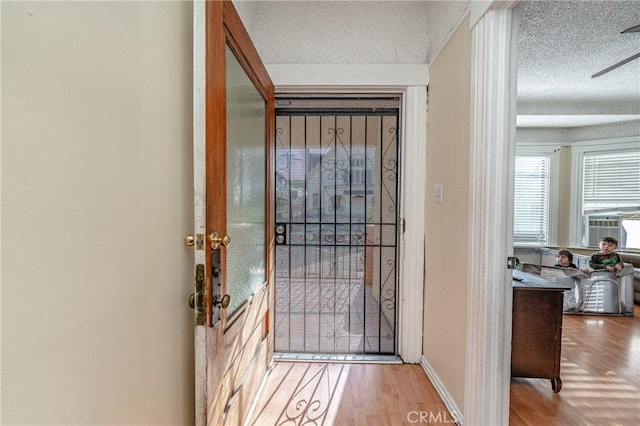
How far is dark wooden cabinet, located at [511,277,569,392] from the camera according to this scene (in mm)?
2076

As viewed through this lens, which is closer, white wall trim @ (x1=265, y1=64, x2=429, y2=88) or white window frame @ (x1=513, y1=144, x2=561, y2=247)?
white wall trim @ (x1=265, y1=64, x2=429, y2=88)

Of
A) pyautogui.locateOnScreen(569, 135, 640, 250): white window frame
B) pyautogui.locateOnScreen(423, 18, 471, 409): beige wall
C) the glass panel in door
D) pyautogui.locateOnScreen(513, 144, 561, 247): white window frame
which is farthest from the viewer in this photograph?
pyautogui.locateOnScreen(513, 144, 561, 247): white window frame

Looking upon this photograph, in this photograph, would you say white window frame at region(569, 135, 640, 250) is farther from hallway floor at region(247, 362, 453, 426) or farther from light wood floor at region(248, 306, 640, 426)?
hallway floor at region(247, 362, 453, 426)

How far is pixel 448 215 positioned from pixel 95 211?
181 cm

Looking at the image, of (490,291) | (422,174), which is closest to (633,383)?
(490,291)

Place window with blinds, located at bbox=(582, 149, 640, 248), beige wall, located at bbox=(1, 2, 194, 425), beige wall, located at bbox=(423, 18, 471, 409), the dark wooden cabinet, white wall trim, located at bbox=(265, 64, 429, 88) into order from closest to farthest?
1. beige wall, located at bbox=(1, 2, 194, 425)
2. beige wall, located at bbox=(423, 18, 471, 409)
3. the dark wooden cabinet
4. white wall trim, located at bbox=(265, 64, 429, 88)
5. window with blinds, located at bbox=(582, 149, 640, 248)

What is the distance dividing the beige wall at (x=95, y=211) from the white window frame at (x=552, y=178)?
18.9ft

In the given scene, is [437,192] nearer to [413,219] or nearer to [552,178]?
[413,219]

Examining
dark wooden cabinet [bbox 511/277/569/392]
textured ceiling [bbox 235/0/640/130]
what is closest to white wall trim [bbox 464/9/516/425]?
textured ceiling [bbox 235/0/640/130]

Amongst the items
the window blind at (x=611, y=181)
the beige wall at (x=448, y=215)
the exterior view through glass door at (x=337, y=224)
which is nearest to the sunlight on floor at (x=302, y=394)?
the exterior view through glass door at (x=337, y=224)

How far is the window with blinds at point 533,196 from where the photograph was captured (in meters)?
5.39

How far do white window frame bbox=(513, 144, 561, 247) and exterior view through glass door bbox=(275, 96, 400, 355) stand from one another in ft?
12.8

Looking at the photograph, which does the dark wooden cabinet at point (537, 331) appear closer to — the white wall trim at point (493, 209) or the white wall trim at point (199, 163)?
the white wall trim at point (493, 209)

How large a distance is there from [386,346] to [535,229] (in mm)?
4318
